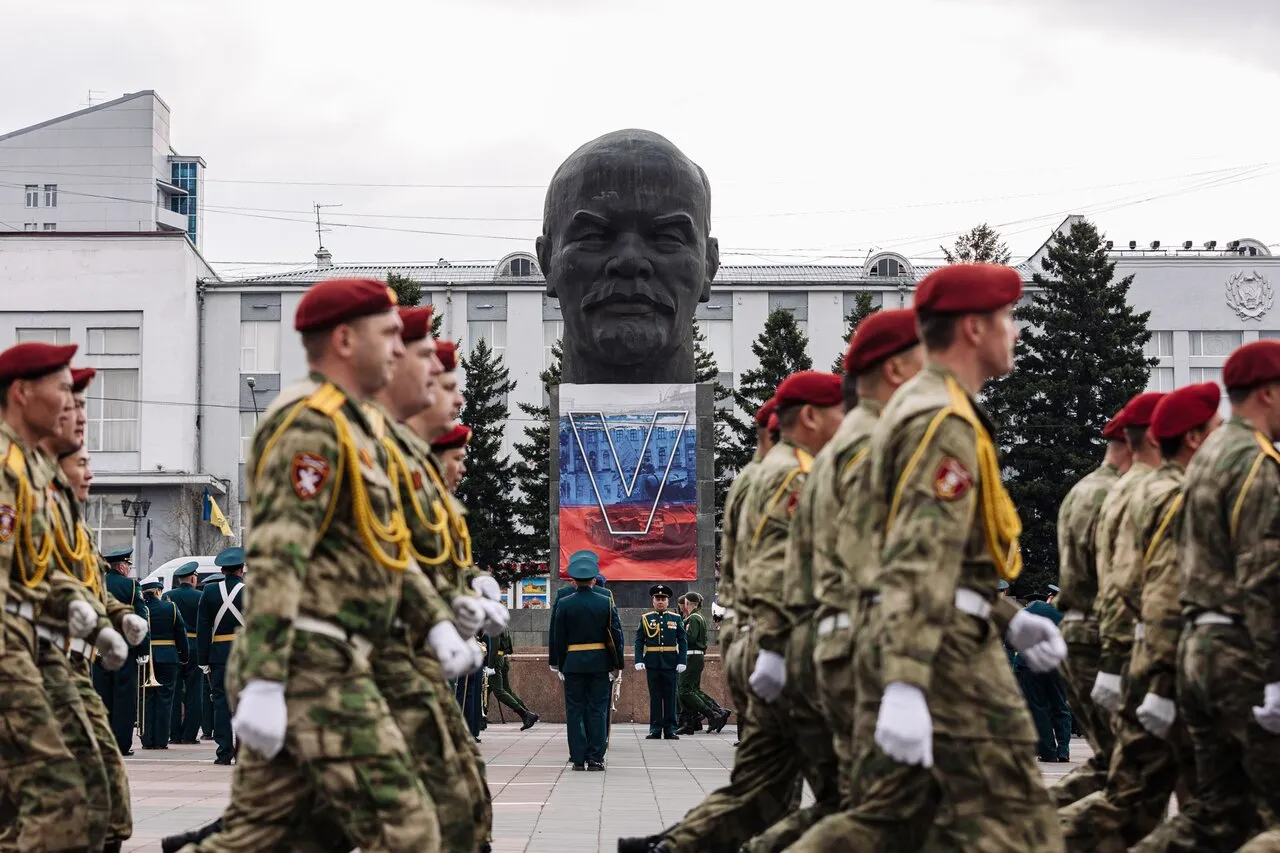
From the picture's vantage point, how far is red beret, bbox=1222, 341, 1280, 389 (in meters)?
6.98

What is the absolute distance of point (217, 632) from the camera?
16.8 m

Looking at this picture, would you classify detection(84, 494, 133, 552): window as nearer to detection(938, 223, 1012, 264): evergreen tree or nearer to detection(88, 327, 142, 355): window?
detection(88, 327, 142, 355): window

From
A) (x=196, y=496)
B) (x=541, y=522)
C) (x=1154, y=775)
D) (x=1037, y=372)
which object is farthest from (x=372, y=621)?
(x=196, y=496)

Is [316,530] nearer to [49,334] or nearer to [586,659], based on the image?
[586,659]

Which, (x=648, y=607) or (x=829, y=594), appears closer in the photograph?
(x=829, y=594)

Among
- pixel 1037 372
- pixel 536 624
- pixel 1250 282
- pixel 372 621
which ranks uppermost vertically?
pixel 1250 282

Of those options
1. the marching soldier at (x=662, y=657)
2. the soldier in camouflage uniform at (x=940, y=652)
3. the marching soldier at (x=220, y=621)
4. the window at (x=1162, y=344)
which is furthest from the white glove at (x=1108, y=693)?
Answer: the window at (x=1162, y=344)

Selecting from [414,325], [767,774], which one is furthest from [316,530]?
[767,774]

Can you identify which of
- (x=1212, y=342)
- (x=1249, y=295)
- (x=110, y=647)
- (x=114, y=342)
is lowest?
(x=110, y=647)

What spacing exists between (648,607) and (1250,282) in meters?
45.9

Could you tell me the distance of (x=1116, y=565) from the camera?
8.70 meters

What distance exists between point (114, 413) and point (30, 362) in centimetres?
5494

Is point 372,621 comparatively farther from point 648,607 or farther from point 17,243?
point 17,243

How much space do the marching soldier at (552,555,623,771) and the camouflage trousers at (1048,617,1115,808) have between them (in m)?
6.27
